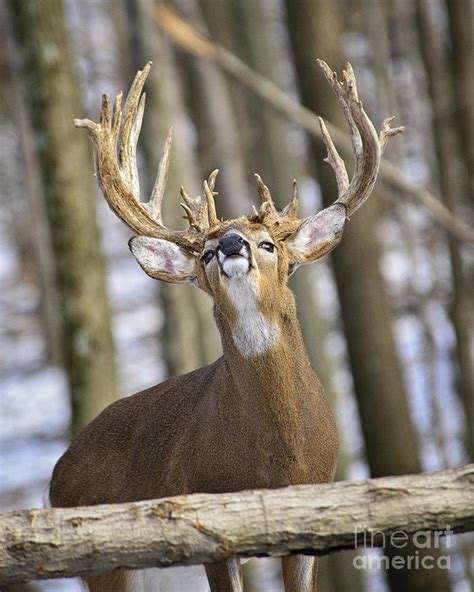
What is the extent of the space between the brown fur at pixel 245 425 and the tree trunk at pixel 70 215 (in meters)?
2.41

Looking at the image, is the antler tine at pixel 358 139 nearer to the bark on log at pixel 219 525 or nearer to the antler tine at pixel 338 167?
the antler tine at pixel 338 167

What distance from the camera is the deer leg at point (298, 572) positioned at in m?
5.34

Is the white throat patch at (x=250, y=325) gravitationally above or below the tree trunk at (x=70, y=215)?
below

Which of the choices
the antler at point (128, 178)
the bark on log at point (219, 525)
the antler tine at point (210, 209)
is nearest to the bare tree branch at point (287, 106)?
the antler at point (128, 178)

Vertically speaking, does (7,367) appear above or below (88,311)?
above

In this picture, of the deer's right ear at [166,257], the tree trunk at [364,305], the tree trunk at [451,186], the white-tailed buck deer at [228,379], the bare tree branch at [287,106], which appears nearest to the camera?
the white-tailed buck deer at [228,379]

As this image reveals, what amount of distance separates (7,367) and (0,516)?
2031cm

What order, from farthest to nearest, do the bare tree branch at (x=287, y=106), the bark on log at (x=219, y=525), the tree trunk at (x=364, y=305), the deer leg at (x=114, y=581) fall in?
the tree trunk at (x=364, y=305), the bare tree branch at (x=287, y=106), the deer leg at (x=114, y=581), the bark on log at (x=219, y=525)

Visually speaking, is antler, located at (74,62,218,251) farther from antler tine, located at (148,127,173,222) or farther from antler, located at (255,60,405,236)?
antler, located at (255,60,405,236)

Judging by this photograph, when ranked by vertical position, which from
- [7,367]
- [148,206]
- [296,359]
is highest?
[7,367]

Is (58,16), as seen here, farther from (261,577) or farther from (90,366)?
(261,577)

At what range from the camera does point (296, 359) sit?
213 inches

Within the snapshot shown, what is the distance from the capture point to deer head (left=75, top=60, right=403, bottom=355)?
207 inches

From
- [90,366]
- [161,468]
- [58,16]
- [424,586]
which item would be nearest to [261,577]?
[424,586]
